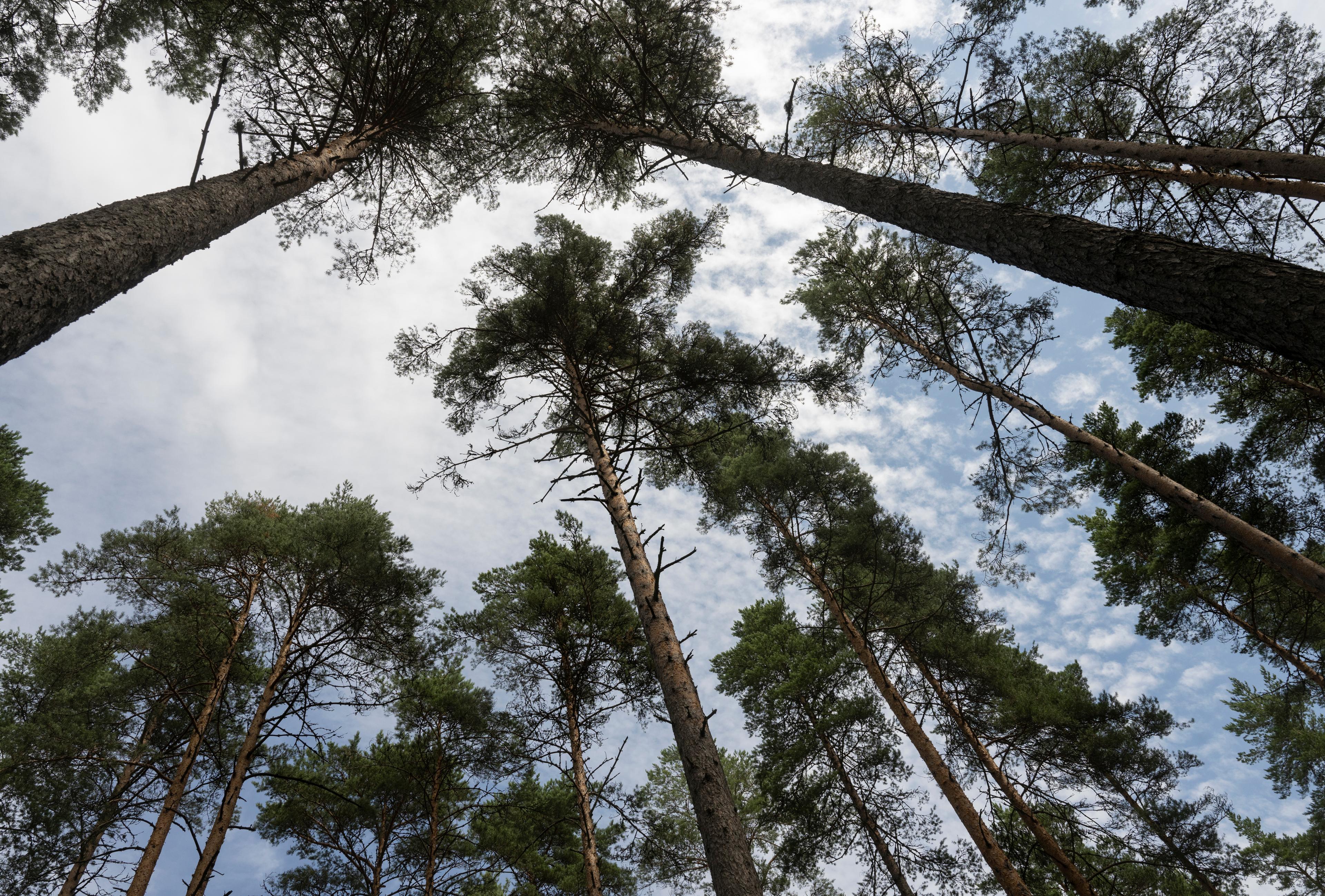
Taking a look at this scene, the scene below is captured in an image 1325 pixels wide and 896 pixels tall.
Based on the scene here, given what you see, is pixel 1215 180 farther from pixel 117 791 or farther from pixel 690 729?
pixel 117 791

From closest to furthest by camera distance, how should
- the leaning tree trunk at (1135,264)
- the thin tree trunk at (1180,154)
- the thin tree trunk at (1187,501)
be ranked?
the leaning tree trunk at (1135,264), the thin tree trunk at (1180,154), the thin tree trunk at (1187,501)

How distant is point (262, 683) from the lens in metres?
10.5

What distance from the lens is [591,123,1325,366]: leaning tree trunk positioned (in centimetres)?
206

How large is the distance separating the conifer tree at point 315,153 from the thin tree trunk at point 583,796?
22.0 ft

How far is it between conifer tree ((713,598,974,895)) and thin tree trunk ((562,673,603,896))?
11.9ft

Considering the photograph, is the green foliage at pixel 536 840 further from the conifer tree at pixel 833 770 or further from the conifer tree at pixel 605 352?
the conifer tree at pixel 605 352

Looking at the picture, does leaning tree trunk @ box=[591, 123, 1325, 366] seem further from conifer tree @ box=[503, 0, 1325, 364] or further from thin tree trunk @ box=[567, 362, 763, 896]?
thin tree trunk @ box=[567, 362, 763, 896]

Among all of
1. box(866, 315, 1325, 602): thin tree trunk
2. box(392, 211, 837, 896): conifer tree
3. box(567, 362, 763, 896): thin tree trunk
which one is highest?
box(392, 211, 837, 896): conifer tree

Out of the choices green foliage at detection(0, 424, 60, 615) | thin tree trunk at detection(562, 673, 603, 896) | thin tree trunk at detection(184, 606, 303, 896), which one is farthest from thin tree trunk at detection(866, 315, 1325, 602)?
green foliage at detection(0, 424, 60, 615)

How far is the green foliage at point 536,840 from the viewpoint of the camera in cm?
1045

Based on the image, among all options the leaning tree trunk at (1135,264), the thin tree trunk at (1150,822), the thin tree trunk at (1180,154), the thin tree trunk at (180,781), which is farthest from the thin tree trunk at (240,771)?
the thin tree trunk at (1150,822)

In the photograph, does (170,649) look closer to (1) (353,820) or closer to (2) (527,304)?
(1) (353,820)

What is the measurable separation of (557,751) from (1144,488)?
9119mm

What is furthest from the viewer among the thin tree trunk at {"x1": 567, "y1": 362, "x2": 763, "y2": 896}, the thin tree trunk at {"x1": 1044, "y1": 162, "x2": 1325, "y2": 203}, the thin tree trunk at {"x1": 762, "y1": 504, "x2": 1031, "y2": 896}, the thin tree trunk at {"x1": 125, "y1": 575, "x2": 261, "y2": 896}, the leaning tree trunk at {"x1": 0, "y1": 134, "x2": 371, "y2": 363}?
the thin tree trunk at {"x1": 125, "y1": 575, "x2": 261, "y2": 896}
